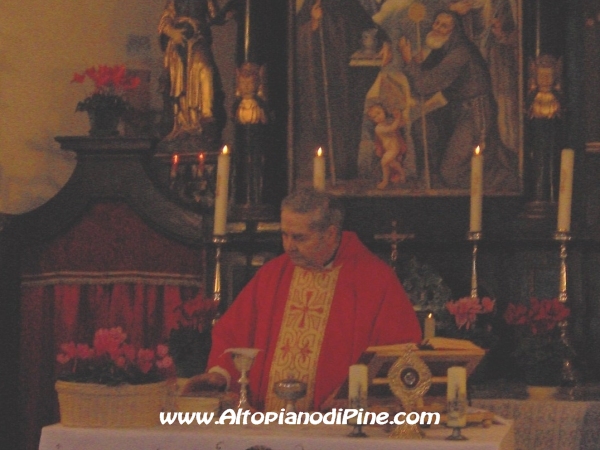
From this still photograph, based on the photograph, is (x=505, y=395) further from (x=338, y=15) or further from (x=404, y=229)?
(x=338, y=15)

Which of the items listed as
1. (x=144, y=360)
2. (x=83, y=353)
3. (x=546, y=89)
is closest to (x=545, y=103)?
(x=546, y=89)

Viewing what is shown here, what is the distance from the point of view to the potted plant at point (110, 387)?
414cm

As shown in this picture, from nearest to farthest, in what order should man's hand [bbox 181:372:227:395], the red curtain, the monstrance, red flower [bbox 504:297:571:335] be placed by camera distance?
the monstrance < man's hand [bbox 181:372:227:395] < red flower [bbox 504:297:571:335] < the red curtain

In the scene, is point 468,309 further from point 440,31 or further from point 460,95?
point 440,31

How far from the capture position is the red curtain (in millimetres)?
7262

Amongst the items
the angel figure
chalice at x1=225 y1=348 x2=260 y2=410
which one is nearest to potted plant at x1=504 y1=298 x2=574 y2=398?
the angel figure

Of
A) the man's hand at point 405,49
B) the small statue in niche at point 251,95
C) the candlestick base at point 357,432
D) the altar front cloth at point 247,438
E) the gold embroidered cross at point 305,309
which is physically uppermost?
the man's hand at point 405,49

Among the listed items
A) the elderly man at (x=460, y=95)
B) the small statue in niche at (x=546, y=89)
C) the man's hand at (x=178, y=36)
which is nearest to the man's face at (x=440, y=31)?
the elderly man at (x=460, y=95)

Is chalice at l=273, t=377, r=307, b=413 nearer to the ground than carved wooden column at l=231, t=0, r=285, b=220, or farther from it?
nearer to the ground

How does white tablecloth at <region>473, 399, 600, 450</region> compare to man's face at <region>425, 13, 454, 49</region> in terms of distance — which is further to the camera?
man's face at <region>425, 13, 454, 49</region>

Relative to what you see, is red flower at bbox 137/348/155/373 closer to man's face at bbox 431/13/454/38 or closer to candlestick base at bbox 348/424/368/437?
candlestick base at bbox 348/424/368/437

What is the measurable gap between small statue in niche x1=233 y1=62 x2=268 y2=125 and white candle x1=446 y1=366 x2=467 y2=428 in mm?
3375

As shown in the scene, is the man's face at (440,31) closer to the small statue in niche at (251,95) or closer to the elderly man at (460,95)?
the elderly man at (460,95)

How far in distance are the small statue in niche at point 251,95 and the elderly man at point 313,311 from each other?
198 cm
